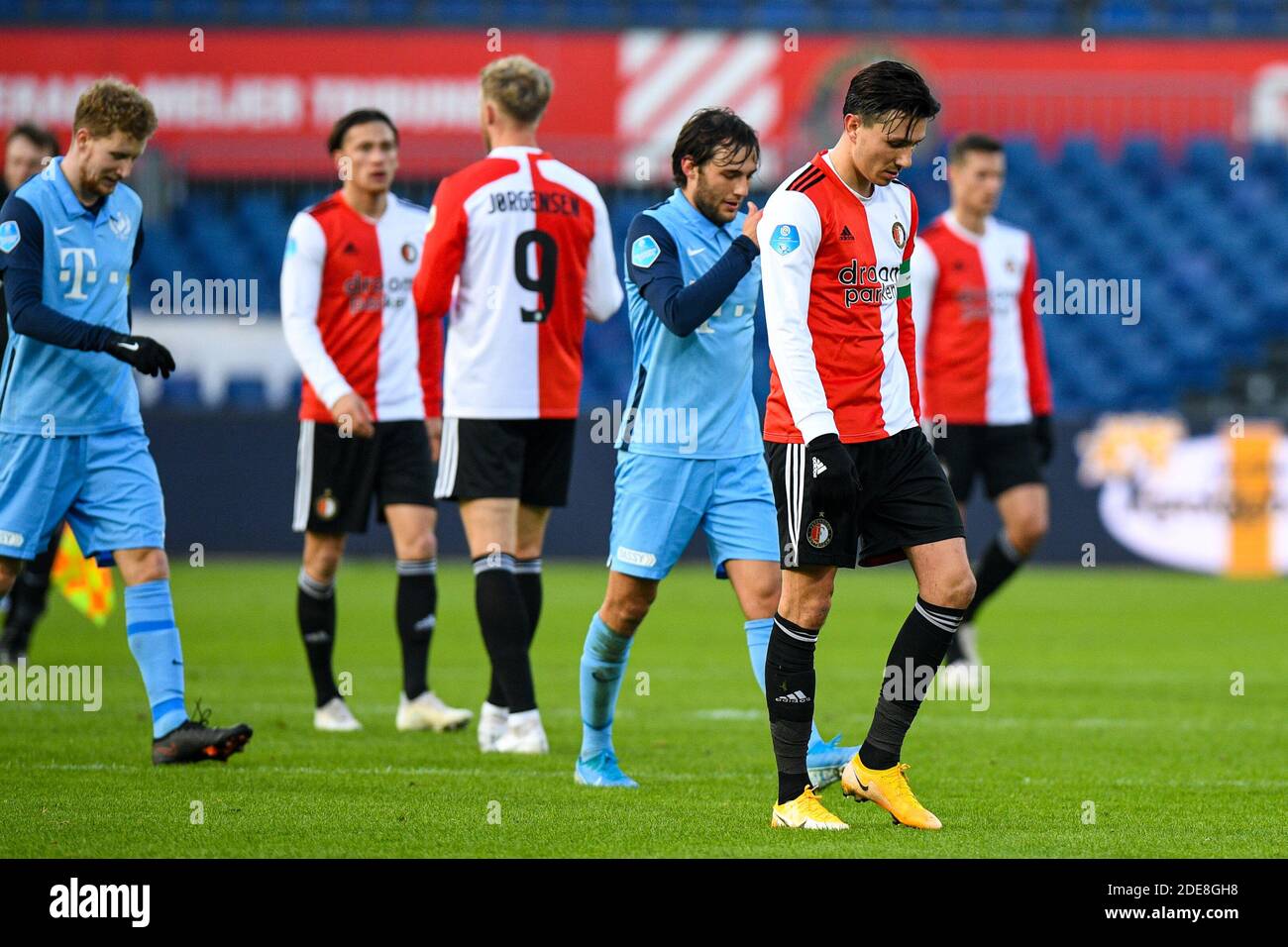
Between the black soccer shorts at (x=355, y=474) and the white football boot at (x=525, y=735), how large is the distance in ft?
4.11

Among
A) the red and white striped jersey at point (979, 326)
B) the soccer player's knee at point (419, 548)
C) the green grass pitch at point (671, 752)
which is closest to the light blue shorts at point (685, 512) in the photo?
the green grass pitch at point (671, 752)

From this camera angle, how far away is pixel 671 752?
23.8 ft

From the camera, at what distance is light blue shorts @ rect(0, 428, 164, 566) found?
21.3 feet

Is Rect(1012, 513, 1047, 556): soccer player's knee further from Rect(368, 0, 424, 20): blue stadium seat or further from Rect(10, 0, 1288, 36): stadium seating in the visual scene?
Rect(368, 0, 424, 20): blue stadium seat

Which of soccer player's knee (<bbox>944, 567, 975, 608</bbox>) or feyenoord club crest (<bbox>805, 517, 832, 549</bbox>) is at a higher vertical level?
feyenoord club crest (<bbox>805, 517, 832, 549</bbox>)

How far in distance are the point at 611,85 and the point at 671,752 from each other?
47.5 ft

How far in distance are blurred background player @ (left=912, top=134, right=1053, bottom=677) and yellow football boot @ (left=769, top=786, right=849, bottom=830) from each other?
397 centimetres

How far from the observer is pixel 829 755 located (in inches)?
241

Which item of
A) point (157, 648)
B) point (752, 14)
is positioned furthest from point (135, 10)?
Result: point (157, 648)

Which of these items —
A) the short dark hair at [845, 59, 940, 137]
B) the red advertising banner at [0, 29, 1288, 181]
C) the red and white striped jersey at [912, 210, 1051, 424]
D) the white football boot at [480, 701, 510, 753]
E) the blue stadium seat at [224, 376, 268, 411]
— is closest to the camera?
the short dark hair at [845, 59, 940, 137]

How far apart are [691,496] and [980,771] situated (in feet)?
5.08

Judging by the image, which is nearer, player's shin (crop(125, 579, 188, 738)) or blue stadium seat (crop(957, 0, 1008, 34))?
player's shin (crop(125, 579, 188, 738))

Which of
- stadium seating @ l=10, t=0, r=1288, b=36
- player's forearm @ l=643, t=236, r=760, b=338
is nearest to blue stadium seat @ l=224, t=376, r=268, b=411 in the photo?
stadium seating @ l=10, t=0, r=1288, b=36
